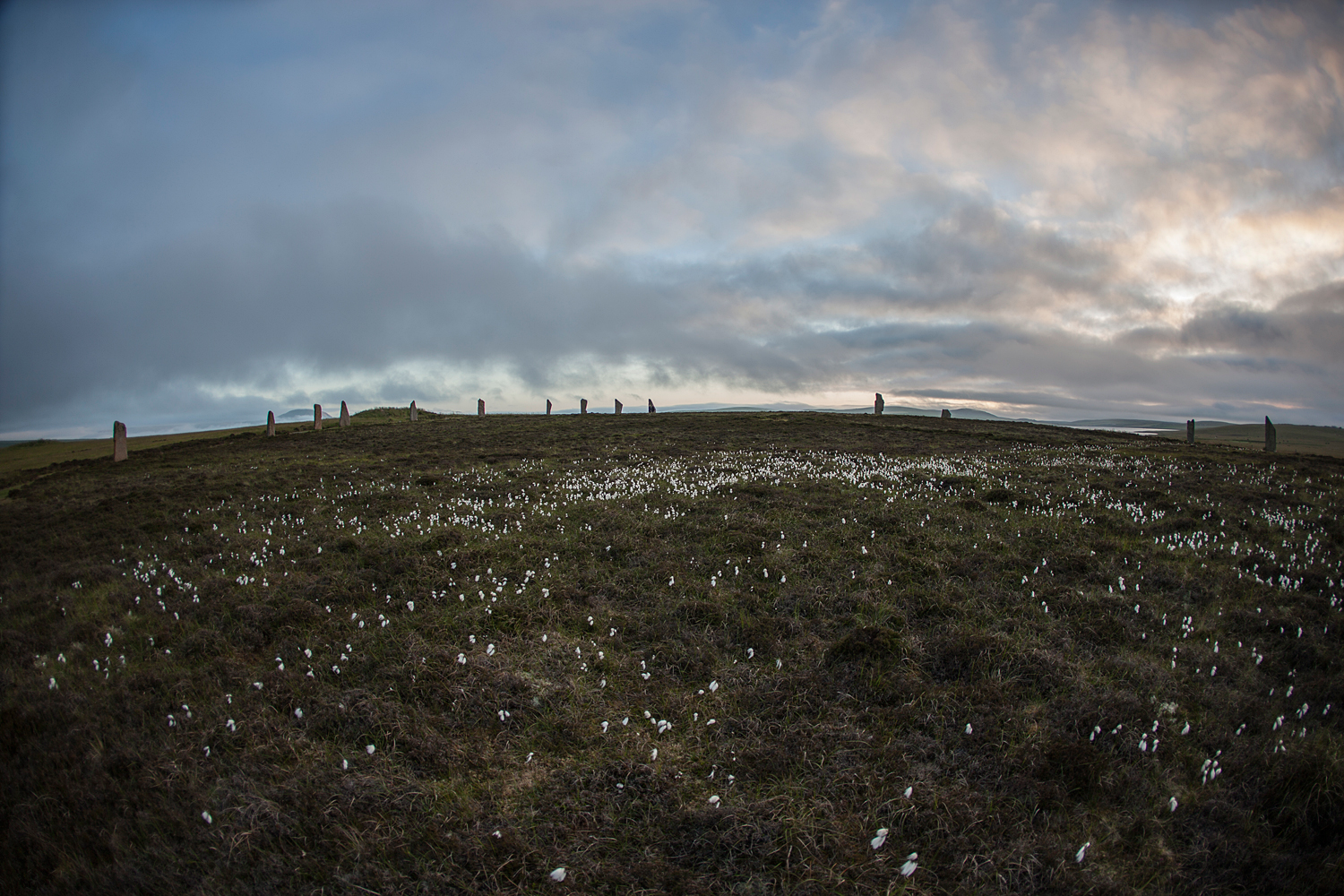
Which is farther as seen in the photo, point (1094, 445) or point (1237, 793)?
point (1094, 445)

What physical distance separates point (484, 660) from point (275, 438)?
34843 mm

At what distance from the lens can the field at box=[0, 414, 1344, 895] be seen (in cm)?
414

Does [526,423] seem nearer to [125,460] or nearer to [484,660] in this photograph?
[125,460]

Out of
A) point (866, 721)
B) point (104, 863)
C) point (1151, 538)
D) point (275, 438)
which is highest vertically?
point (275, 438)

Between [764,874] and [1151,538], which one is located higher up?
[1151,538]

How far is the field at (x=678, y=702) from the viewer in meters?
4.14

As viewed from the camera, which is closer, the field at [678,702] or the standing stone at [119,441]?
the field at [678,702]

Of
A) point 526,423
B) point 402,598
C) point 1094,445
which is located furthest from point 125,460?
point 1094,445

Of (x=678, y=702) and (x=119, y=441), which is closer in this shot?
(x=678, y=702)

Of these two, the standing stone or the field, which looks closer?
the field

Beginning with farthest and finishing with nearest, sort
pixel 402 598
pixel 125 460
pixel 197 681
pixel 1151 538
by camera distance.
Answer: pixel 125 460 < pixel 1151 538 < pixel 402 598 < pixel 197 681

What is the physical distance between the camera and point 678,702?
5.91m

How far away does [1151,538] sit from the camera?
36.4 ft

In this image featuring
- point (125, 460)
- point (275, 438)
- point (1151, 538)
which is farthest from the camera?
point (275, 438)
